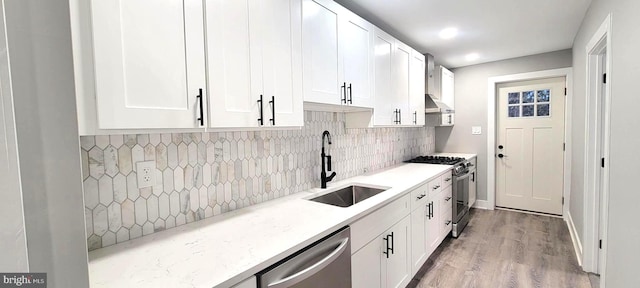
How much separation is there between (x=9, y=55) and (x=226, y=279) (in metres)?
0.75

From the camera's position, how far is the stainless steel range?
319cm

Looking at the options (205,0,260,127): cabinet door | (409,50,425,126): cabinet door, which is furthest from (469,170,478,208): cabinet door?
(205,0,260,127): cabinet door

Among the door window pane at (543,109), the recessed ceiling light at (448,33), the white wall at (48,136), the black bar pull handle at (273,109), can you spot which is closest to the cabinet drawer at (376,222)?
the black bar pull handle at (273,109)

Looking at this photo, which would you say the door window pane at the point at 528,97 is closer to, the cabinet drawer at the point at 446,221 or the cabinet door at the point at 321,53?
the cabinet drawer at the point at 446,221

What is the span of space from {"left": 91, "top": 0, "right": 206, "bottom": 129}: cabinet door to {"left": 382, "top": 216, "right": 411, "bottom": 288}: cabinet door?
4.89 feet

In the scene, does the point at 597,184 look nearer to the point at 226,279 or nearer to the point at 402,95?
the point at 402,95

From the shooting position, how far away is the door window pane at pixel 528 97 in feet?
13.2

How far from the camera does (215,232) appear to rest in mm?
1229

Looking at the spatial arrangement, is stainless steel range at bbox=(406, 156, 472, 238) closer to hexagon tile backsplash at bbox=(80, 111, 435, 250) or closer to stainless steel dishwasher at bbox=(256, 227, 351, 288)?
hexagon tile backsplash at bbox=(80, 111, 435, 250)

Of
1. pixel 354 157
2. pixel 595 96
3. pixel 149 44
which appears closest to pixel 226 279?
pixel 149 44

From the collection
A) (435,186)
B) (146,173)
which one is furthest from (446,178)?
(146,173)

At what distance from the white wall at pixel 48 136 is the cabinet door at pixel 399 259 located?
5.57 feet

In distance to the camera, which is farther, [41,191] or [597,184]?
[597,184]

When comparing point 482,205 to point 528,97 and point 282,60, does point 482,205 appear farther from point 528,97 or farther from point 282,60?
point 282,60
